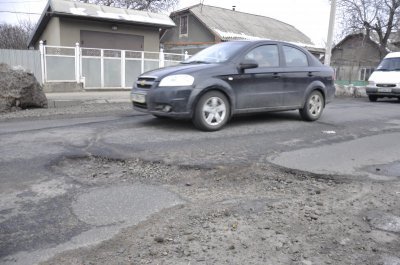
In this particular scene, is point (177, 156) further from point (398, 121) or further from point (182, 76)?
point (398, 121)

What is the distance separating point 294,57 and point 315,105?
4.02ft

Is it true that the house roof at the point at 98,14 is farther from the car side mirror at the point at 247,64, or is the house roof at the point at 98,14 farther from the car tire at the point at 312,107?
the car side mirror at the point at 247,64

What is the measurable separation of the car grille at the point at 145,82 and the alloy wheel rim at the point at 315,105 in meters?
3.65

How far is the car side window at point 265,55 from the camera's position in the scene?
7.47 metres

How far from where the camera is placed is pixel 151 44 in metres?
20.7

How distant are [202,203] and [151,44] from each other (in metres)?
17.9

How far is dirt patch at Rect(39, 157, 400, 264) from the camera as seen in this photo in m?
2.88

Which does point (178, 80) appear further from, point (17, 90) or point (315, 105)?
point (17, 90)

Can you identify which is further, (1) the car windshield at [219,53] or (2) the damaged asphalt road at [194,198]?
(1) the car windshield at [219,53]

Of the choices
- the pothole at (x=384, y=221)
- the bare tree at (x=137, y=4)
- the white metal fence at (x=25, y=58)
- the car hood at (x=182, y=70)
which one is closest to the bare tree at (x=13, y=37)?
the bare tree at (x=137, y=4)

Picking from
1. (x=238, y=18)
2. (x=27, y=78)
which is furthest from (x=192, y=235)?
(x=238, y=18)

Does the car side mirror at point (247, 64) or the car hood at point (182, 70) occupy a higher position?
the car side mirror at point (247, 64)

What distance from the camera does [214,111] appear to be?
22.8ft

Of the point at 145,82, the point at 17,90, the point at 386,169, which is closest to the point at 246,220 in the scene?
the point at 386,169
